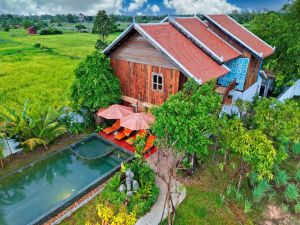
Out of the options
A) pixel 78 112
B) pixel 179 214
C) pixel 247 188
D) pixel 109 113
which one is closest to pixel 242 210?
pixel 247 188

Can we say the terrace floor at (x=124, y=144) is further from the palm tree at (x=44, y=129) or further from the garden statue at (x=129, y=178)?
the garden statue at (x=129, y=178)

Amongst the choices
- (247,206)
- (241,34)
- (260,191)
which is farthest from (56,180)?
(241,34)

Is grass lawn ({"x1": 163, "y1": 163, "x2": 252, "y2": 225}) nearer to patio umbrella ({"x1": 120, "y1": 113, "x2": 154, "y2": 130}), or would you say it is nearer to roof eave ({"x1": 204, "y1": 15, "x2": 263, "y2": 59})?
patio umbrella ({"x1": 120, "y1": 113, "x2": 154, "y2": 130})

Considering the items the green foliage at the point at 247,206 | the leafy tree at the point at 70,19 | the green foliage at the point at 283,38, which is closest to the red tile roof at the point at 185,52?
the green foliage at the point at 247,206

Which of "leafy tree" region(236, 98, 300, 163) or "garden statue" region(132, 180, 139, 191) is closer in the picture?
"leafy tree" region(236, 98, 300, 163)

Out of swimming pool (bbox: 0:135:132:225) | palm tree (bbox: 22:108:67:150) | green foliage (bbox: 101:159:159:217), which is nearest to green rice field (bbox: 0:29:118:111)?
palm tree (bbox: 22:108:67:150)

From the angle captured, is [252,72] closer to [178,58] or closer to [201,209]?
[178,58]
